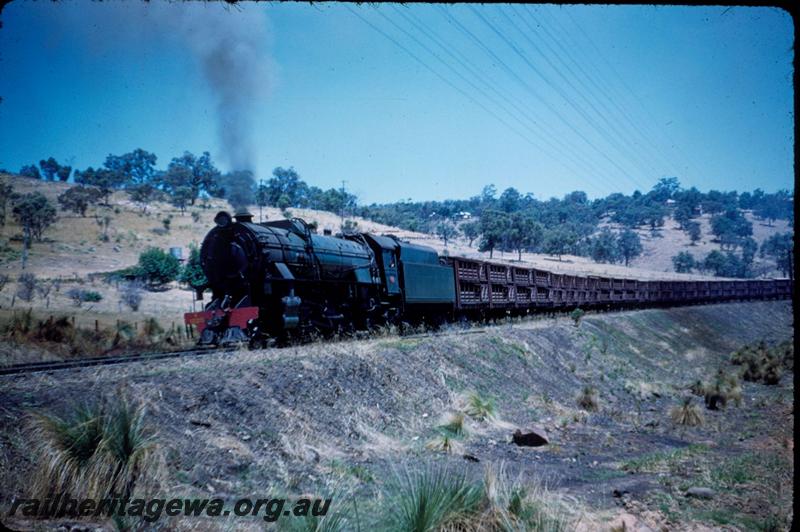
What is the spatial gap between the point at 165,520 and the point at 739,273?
95.7 meters

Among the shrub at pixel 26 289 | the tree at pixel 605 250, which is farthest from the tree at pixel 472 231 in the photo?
the shrub at pixel 26 289

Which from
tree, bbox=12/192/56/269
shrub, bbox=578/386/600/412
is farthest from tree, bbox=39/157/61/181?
shrub, bbox=578/386/600/412

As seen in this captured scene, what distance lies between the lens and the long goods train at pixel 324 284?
15.0 m

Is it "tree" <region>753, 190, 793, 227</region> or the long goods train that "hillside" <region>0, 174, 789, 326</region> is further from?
the long goods train

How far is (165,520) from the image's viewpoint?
5.20m

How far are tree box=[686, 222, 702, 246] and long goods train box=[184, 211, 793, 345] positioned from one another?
95.9 metres

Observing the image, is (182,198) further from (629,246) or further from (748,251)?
(748,251)

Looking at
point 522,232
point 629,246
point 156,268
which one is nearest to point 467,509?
point 156,268

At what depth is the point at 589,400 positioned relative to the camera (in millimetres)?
16812

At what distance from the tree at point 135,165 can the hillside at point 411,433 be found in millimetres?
105195

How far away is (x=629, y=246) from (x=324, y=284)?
11124 centimetres

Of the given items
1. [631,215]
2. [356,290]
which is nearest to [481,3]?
[356,290]

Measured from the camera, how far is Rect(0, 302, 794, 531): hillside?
705cm

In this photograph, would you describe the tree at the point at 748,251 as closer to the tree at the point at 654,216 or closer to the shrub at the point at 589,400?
the tree at the point at 654,216
